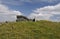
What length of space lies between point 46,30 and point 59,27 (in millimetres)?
3528

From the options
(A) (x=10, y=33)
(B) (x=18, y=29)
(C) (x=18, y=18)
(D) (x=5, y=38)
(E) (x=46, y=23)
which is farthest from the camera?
(C) (x=18, y=18)

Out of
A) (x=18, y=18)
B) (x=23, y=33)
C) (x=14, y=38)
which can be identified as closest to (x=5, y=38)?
(x=14, y=38)

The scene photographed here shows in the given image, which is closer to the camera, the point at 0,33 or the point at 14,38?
the point at 14,38

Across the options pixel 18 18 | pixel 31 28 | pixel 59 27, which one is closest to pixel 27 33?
pixel 31 28

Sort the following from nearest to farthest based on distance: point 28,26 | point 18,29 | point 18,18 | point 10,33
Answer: point 10,33, point 18,29, point 28,26, point 18,18

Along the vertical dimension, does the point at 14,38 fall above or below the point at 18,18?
below

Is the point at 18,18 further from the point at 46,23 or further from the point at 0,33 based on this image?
the point at 0,33

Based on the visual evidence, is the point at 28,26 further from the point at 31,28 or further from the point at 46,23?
the point at 46,23

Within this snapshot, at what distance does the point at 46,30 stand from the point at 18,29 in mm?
5154

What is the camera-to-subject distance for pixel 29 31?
2884 cm

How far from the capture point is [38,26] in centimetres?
3186

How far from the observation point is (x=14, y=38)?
84.1ft

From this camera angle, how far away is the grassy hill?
26797mm

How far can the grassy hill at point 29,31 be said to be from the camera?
87.9ft
